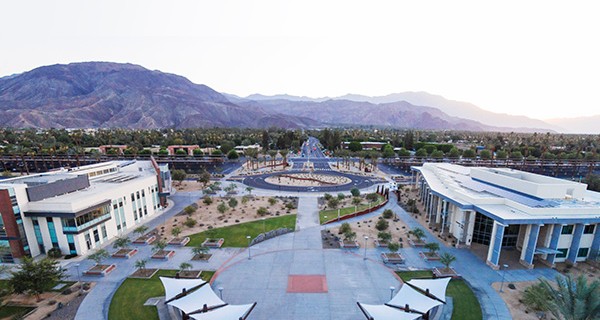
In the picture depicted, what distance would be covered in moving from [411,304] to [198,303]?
19.4 m

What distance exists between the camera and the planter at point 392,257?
36.1 meters

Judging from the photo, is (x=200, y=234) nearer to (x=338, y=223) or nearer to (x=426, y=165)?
(x=338, y=223)

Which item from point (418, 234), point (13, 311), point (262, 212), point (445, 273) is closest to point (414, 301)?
point (445, 273)

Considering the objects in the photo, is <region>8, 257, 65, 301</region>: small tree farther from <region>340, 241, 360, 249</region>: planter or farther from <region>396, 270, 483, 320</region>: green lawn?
<region>396, 270, 483, 320</region>: green lawn

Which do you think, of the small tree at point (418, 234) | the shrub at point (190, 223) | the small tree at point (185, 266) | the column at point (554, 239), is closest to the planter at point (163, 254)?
the small tree at point (185, 266)

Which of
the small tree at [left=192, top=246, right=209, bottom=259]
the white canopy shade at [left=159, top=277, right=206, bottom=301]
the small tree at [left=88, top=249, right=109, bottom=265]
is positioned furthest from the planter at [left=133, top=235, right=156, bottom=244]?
the white canopy shade at [left=159, top=277, right=206, bottom=301]

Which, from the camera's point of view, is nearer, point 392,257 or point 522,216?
point 522,216

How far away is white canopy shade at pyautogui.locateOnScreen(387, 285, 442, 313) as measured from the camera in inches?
956

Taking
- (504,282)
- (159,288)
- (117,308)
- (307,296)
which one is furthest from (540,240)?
(117,308)

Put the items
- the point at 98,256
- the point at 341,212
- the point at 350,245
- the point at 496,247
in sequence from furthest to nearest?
the point at 341,212 < the point at 350,245 < the point at 496,247 < the point at 98,256

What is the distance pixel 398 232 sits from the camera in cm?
4588

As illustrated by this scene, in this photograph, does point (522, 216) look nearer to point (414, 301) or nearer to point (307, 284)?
point (414, 301)

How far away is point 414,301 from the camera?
2511 centimetres

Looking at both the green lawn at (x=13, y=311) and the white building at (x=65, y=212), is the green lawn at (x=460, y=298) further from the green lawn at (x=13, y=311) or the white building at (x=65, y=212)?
the white building at (x=65, y=212)
